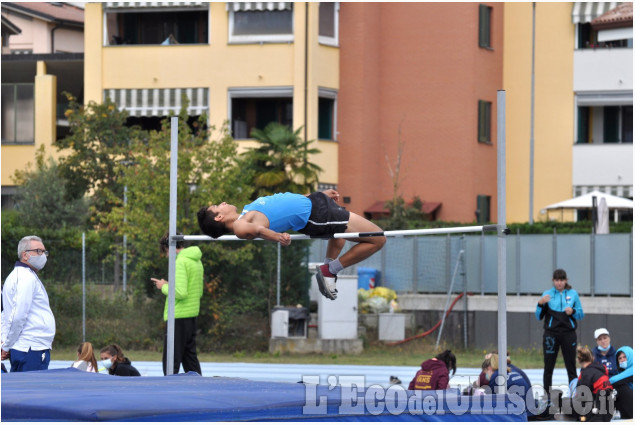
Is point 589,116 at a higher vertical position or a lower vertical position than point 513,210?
higher

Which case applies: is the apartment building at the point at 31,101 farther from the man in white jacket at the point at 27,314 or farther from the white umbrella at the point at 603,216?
the man in white jacket at the point at 27,314

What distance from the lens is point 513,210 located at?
2989 cm

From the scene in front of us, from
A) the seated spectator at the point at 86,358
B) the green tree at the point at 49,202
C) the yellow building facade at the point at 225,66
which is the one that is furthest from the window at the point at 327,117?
the seated spectator at the point at 86,358

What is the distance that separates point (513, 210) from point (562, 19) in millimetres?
5243

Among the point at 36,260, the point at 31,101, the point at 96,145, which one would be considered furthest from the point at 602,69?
the point at 36,260

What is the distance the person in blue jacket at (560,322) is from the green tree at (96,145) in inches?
561

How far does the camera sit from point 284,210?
858cm

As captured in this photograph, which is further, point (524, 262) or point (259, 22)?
point (259, 22)

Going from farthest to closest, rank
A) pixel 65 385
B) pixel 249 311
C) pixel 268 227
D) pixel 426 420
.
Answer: pixel 249 311
pixel 268 227
pixel 65 385
pixel 426 420

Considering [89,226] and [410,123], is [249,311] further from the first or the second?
[410,123]

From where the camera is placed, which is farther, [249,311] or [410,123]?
[410,123]

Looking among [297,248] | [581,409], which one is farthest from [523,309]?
[581,409]

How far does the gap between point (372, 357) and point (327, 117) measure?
1171 centimetres

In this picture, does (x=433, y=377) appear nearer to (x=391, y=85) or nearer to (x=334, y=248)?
(x=334, y=248)
